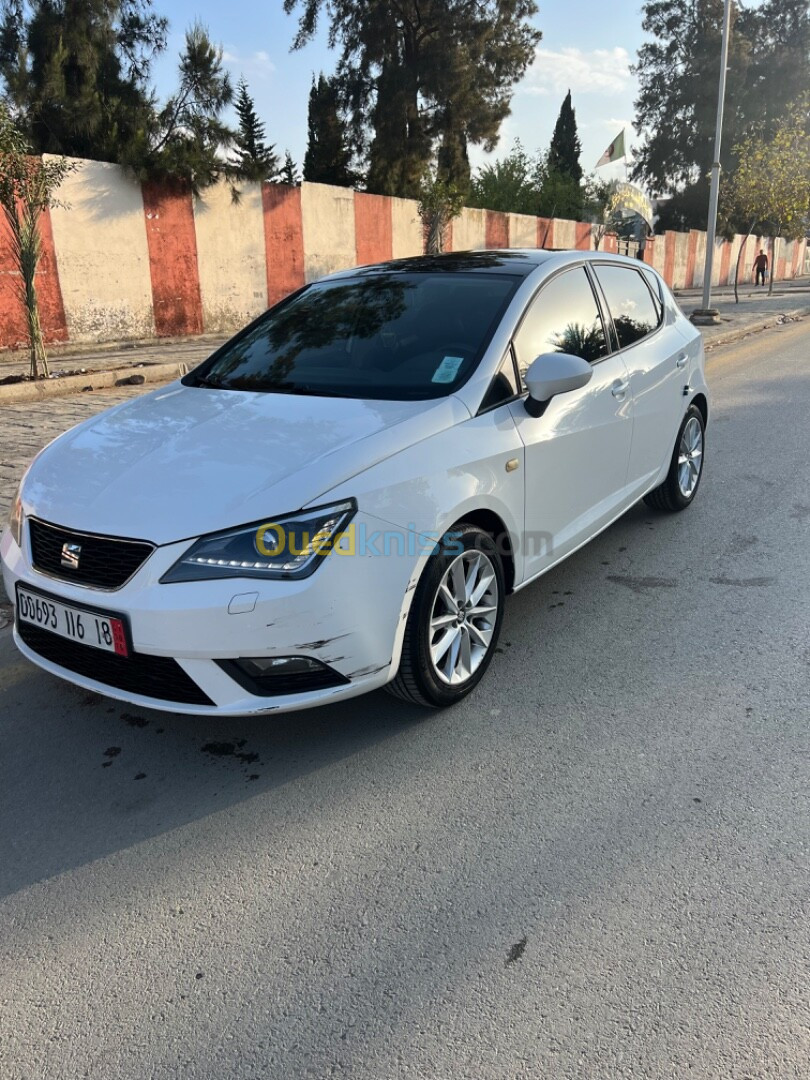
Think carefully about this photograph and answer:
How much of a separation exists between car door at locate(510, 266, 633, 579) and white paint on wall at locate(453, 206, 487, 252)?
19.5 meters

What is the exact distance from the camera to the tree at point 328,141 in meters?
28.8

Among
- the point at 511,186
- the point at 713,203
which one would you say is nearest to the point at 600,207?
the point at 511,186

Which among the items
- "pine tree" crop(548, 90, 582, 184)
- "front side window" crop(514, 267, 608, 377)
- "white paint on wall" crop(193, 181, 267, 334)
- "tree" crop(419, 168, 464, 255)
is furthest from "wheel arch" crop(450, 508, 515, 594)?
"pine tree" crop(548, 90, 582, 184)

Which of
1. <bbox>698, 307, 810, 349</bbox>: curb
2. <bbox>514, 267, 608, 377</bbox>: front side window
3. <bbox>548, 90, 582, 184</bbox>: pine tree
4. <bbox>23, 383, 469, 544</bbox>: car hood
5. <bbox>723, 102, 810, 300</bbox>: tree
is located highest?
<bbox>548, 90, 582, 184</bbox>: pine tree

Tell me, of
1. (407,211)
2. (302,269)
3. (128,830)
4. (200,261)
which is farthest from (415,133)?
(128,830)

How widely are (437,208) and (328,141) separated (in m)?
10.7

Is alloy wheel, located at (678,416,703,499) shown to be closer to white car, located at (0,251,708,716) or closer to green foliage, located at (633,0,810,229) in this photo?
white car, located at (0,251,708,716)

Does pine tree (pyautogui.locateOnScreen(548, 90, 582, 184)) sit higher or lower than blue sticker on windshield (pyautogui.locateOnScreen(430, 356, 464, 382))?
higher

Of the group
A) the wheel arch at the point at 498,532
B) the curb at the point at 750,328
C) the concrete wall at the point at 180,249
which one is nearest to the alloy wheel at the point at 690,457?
the wheel arch at the point at 498,532

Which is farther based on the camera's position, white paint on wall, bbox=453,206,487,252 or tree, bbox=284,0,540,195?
tree, bbox=284,0,540,195

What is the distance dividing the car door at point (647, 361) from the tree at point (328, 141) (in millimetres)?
26345

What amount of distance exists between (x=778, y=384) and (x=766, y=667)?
837 cm

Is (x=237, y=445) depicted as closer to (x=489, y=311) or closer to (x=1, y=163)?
(x=489, y=311)

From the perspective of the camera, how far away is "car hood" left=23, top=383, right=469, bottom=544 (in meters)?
2.59
